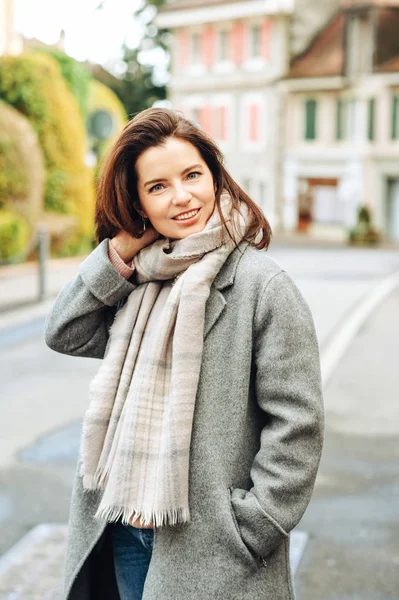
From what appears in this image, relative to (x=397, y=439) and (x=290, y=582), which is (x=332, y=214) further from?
(x=290, y=582)

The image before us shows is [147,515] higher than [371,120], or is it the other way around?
[371,120]

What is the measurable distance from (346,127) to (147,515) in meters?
35.4

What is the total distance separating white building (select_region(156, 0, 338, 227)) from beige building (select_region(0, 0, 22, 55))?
15.5 m

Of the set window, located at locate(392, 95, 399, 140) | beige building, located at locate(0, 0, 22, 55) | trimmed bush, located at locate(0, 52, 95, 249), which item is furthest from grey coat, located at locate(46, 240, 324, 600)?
window, located at locate(392, 95, 399, 140)

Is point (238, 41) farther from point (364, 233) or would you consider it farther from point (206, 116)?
point (364, 233)

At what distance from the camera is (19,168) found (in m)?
17.9

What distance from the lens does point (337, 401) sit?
7.68 metres

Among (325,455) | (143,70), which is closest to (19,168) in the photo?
(325,455)

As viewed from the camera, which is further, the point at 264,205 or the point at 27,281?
the point at 264,205

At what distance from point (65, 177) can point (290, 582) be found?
60.6 feet

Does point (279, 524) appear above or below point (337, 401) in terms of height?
above

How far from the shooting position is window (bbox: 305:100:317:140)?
121 ft

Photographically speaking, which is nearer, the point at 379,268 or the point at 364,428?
the point at 364,428

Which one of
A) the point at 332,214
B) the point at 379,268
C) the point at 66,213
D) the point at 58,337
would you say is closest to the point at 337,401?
the point at 58,337
